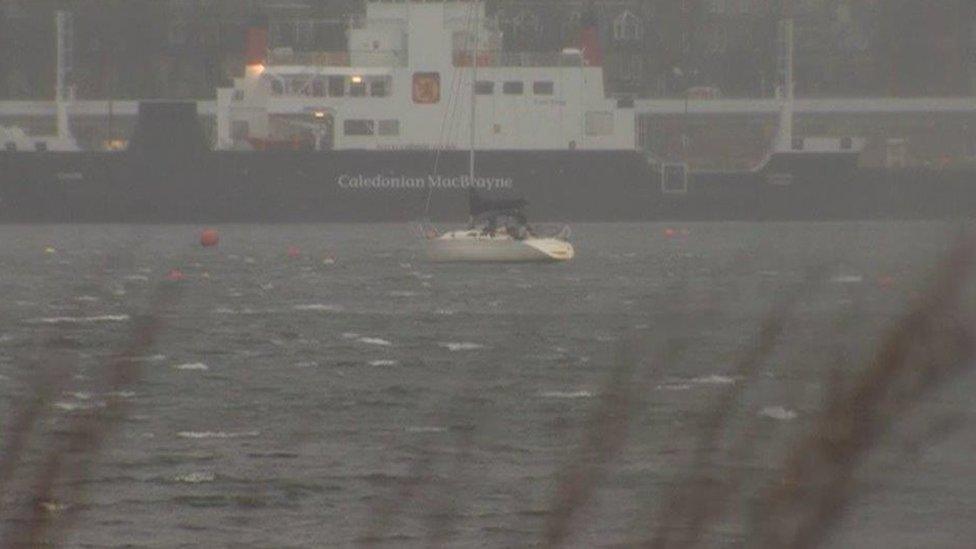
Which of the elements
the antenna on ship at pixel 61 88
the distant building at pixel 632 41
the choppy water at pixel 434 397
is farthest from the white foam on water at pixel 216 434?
the distant building at pixel 632 41

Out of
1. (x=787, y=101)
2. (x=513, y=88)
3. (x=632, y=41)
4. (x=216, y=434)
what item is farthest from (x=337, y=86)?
(x=216, y=434)

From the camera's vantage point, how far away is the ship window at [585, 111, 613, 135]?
50844mm

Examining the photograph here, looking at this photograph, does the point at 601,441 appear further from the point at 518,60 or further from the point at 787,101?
the point at 787,101

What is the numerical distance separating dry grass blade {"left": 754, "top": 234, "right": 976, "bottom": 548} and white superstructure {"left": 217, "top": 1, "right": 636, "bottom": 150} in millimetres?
47183

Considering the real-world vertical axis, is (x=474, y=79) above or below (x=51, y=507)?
above

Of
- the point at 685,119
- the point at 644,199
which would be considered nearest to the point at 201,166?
the point at 644,199

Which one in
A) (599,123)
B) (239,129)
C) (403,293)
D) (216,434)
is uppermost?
(599,123)

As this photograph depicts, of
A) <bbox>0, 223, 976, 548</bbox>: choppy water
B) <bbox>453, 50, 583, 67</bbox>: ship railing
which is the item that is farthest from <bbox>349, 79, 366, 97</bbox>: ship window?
<bbox>0, 223, 976, 548</bbox>: choppy water

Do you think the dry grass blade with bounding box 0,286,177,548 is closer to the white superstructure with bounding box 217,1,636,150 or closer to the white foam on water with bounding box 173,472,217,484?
the white foam on water with bounding box 173,472,217,484

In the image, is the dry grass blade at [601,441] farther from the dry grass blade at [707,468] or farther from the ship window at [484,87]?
the ship window at [484,87]

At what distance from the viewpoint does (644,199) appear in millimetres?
50625

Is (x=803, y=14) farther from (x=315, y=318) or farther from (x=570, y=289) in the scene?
(x=315, y=318)

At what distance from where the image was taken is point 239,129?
51.7 m

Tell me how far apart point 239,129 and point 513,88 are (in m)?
6.12
